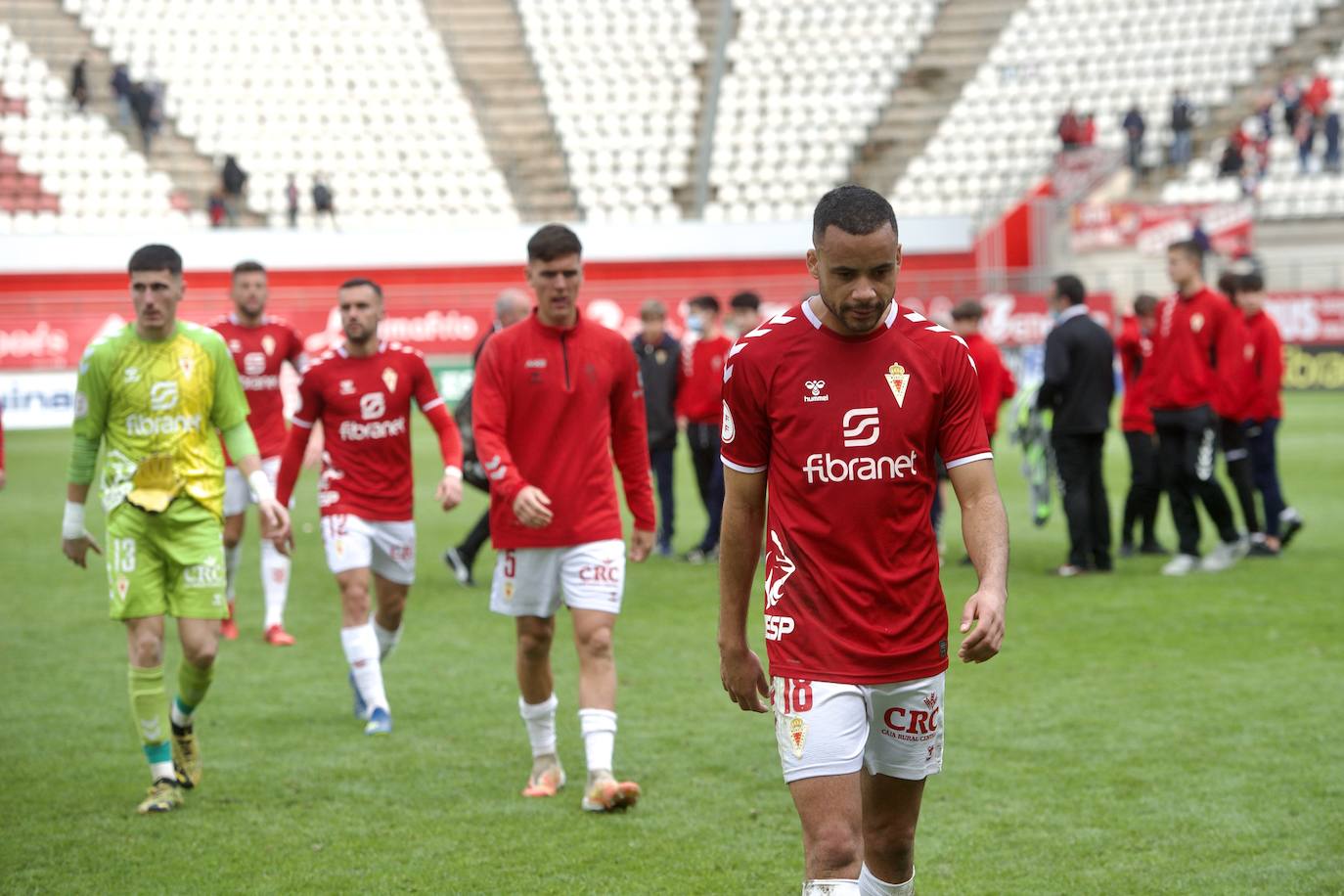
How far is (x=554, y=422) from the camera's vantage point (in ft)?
21.1

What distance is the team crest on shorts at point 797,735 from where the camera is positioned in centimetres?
380

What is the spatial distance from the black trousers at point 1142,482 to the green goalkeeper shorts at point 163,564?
8362 mm

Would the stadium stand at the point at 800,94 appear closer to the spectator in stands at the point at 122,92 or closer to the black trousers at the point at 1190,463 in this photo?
the spectator in stands at the point at 122,92

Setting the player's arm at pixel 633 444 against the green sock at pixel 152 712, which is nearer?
the green sock at pixel 152 712

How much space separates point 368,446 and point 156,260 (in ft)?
6.07

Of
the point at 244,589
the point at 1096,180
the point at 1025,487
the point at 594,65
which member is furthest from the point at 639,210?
the point at 244,589

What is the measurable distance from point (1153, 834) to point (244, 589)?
8222 millimetres

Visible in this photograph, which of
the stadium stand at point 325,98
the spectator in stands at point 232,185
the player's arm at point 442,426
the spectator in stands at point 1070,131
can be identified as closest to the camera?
the player's arm at point 442,426

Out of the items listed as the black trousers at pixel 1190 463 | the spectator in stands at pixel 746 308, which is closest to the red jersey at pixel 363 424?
the spectator in stands at pixel 746 308

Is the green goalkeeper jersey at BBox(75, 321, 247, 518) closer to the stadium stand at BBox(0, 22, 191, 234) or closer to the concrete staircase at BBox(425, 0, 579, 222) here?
the stadium stand at BBox(0, 22, 191, 234)

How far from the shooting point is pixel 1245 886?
5.18 metres

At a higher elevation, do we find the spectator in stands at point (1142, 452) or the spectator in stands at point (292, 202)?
the spectator in stands at point (292, 202)

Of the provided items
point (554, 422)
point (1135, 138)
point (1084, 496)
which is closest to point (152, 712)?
point (554, 422)

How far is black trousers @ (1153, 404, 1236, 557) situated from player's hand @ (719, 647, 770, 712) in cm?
823
